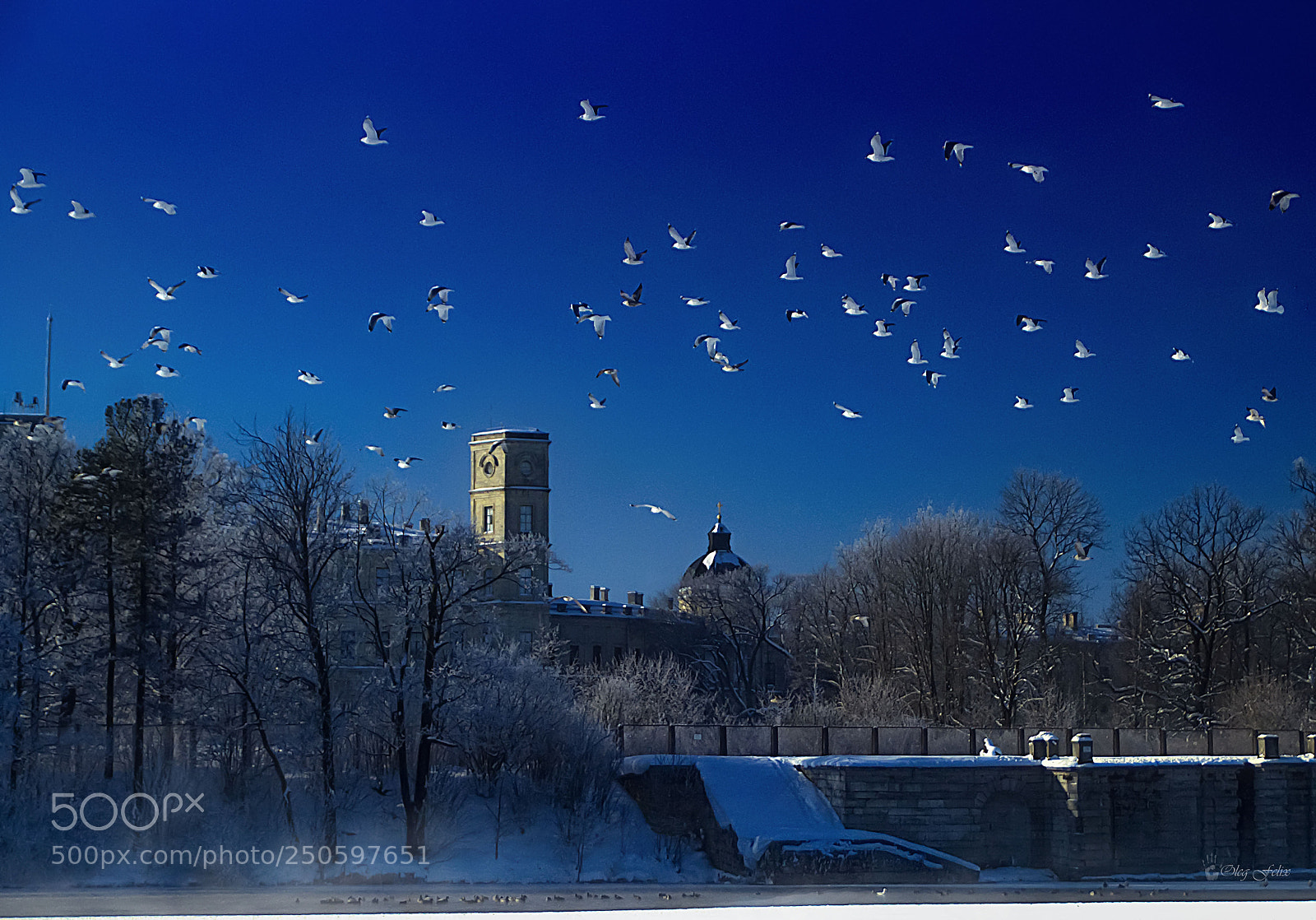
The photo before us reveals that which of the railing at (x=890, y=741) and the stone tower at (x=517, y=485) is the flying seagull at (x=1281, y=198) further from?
the stone tower at (x=517, y=485)

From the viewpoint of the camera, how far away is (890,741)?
79.0 ft

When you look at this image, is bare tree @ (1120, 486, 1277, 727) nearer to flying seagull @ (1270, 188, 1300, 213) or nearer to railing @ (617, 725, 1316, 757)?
railing @ (617, 725, 1316, 757)

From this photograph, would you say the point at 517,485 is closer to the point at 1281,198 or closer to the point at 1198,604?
the point at 1198,604

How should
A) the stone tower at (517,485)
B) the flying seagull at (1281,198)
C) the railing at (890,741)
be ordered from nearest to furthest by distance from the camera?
the flying seagull at (1281,198), the railing at (890,741), the stone tower at (517,485)

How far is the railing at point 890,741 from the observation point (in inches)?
912

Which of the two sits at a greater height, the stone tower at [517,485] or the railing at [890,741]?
the stone tower at [517,485]

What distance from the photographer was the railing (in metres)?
23.2

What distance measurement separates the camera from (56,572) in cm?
2192

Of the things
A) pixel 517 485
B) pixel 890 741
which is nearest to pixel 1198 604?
pixel 890 741

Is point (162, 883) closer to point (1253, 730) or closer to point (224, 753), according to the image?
point (224, 753)

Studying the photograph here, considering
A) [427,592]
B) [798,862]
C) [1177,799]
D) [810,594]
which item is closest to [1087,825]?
[1177,799]

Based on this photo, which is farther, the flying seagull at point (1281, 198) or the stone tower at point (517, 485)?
the stone tower at point (517, 485)

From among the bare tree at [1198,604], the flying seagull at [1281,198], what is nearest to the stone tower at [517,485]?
the bare tree at [1198,604]

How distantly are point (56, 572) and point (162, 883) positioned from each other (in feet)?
24.3
